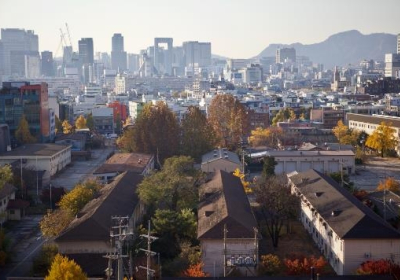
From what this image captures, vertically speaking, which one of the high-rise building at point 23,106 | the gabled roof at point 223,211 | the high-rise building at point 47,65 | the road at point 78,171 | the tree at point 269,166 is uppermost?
the high-rise building at point 47,65

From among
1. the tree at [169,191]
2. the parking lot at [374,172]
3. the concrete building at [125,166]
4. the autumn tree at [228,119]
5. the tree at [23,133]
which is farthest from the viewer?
the autumn tree at [228,119]

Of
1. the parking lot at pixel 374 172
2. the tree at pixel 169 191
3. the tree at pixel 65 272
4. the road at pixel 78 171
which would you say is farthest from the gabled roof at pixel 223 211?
the road at pixel 78 171

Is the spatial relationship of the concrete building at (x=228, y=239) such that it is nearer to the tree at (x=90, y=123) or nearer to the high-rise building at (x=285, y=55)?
the tree at (x=90, y=123)

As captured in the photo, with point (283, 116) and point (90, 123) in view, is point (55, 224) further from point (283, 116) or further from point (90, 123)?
point (283, 116)

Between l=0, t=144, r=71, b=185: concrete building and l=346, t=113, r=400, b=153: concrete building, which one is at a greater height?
l=346, t=113, r=400, b=153: concrete building

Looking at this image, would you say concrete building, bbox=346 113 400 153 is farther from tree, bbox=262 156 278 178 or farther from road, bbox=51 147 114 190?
road, bbox=51 147 114 190

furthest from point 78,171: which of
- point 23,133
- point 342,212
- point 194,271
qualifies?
point 194,271

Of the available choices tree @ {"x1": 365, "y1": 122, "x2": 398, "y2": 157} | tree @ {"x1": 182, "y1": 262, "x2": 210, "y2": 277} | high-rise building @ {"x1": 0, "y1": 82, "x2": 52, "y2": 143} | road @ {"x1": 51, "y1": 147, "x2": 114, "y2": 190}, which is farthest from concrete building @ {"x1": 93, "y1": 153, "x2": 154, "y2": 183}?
tree @ {"x1": 365, "y1": 122, "x2": 398, "y2": 157}

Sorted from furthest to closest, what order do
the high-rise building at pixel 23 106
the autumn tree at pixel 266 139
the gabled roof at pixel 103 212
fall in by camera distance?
the autumn tree at pixel 266 139 < the high-rise building at pixel 23 106 < the gabled roof at pixel 103 212
